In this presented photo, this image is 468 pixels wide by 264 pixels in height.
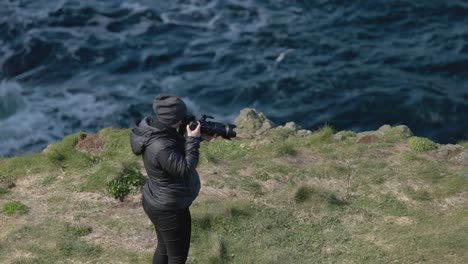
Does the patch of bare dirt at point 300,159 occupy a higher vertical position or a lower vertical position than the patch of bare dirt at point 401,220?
lower

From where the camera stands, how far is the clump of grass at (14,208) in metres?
14.6

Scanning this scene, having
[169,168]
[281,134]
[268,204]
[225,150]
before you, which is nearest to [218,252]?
[268,204]

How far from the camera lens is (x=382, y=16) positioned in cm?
3409

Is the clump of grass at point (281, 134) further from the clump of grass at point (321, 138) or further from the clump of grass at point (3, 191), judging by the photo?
the clump of grass at point (3, 191)

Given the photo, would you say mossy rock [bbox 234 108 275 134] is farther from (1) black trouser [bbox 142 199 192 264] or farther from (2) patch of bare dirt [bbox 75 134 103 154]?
(1) black trouser [bbox 142 199 192 264]

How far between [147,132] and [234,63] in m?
22.1

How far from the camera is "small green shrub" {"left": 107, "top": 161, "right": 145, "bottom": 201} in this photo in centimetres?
1501

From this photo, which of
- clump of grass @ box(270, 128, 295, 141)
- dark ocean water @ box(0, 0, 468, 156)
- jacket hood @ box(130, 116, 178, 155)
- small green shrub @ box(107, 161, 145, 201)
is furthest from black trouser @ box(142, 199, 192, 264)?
dark ocean water @ box(0, 0, 468, 156)

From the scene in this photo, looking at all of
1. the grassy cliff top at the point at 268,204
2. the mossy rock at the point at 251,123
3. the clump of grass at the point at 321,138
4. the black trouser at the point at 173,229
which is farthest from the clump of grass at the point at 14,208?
the mossy rock at the point at 251,123

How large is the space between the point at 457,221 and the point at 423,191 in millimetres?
1435

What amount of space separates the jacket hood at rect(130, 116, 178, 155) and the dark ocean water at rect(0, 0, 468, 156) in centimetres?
1679

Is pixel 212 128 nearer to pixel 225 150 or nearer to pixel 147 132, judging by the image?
pixel 147 132

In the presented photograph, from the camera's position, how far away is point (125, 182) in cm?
1523

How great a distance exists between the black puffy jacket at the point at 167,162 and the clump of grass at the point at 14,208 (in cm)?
534
